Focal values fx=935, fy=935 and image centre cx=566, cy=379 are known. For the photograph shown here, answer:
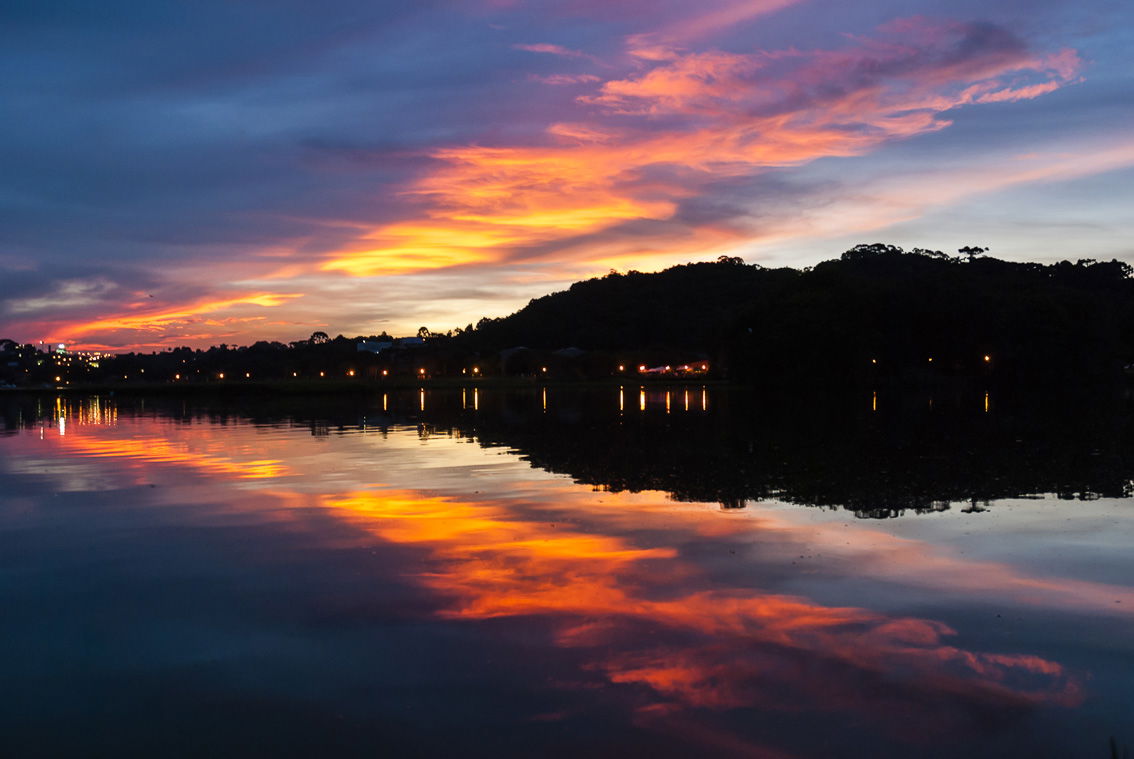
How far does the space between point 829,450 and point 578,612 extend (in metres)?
17.2

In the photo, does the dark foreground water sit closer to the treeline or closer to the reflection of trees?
the reflection of trees

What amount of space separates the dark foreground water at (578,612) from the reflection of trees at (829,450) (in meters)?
0.23

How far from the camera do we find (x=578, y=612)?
987 centimetres

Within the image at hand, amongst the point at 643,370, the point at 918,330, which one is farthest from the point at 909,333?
the point at 643,370

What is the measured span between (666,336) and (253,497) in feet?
513

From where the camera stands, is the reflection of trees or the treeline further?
the treeline

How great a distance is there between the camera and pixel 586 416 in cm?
4378

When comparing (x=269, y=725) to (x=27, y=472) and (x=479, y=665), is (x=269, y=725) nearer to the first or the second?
(x=479, y=665)

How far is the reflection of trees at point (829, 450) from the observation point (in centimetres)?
1805

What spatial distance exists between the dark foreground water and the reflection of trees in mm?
235

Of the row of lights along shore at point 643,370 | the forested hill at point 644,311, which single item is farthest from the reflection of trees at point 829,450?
the forested hill at point 644,311

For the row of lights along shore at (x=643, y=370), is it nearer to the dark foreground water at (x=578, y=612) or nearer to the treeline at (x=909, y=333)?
the treeline at (x=909, y=333)

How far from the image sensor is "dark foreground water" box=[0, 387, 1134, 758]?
22.9ft

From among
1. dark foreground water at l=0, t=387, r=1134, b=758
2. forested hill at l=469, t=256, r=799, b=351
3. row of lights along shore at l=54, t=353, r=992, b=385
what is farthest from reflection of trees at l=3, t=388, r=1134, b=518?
forested hill at l=469, t=256, r=799, b=351
